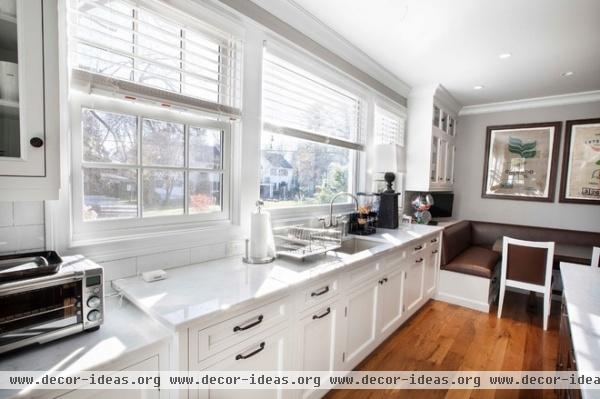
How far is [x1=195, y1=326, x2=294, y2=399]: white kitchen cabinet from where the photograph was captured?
3.73 feet

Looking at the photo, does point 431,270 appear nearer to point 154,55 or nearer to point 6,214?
point 154,55

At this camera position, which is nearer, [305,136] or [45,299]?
[45,299]

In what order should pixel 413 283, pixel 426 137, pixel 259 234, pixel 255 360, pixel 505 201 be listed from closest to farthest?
pixel 255 360
pixel 259 234
pixel 413 283
pixel 426 137
pixel 505 201

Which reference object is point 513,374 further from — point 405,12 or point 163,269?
point 405,12

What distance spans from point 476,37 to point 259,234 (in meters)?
2.40

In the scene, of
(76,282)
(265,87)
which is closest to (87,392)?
(76,282)

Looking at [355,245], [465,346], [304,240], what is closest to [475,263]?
[465,346]

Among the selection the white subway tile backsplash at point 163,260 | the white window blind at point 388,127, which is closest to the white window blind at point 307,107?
the white window blind at point 388,127

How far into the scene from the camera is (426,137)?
3.74 meters

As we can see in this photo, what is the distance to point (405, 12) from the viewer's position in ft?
6.86

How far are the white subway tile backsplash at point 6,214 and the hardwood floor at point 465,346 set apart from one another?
1922 mm

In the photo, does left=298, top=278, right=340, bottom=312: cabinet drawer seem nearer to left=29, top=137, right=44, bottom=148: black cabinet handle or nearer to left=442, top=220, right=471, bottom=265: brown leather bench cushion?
left=29, top=137, right=44, bottom=148: black cabinet handle

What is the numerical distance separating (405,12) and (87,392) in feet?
8.64

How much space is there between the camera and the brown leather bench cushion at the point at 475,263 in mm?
3307
